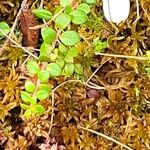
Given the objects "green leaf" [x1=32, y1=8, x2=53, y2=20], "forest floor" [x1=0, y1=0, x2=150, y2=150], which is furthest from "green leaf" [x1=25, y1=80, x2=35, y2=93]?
"green leaf" [x1=32, y1=8, x2=53, y2=20]

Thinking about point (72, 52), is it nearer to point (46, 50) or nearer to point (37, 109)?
point (46, 50)

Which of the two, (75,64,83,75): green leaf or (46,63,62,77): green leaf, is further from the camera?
(75,64,83,75): green leaf

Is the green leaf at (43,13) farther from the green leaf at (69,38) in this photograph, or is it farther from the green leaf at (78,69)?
the green leaf at (78,69)

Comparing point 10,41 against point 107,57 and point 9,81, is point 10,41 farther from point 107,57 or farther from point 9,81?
point 107,57

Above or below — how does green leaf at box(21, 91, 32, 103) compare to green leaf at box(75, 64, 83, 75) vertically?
below

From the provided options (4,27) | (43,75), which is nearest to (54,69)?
(43,75)

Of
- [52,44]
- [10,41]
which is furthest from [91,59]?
[10,41]

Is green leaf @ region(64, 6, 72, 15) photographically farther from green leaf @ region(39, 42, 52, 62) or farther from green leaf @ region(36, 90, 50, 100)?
green leaf @ region(36, 90, 50, 100)
